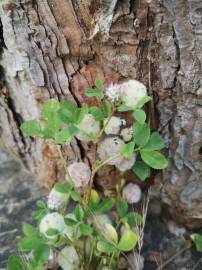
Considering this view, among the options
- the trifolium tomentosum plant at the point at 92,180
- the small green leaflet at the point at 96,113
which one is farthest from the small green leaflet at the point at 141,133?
the small green leaflet at the point at 96,113

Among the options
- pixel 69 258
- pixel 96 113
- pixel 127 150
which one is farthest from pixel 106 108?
pixel 69 258

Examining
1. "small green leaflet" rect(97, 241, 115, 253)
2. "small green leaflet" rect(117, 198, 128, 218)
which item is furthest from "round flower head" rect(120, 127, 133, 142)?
"small green leaflet" rect(97, 241, 115, 253)

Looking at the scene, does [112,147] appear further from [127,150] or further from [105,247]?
[105,247]

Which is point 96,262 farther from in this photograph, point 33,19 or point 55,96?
point 33,19

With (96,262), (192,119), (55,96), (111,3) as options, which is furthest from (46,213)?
(111,3)

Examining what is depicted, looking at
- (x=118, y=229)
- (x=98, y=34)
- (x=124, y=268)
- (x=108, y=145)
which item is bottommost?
(x=124, y=268)

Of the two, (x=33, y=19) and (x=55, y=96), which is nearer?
(x=33, y=19)

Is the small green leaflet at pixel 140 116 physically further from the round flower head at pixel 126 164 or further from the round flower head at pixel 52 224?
the round flower head at pixel 52 224
